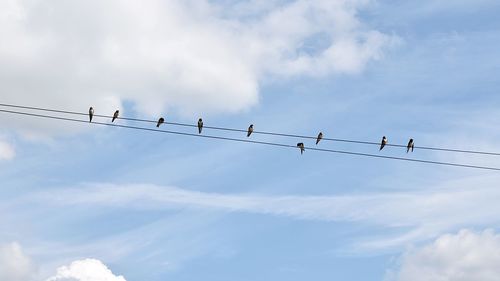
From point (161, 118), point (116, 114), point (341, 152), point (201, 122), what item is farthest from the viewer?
point (116, 114)

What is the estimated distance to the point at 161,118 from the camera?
55781 mm

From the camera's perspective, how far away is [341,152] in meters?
40.4

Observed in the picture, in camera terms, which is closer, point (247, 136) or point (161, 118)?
point (161, 118)

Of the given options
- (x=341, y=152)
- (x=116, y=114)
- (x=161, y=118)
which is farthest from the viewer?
(x=116, y=114)

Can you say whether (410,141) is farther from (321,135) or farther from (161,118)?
(161,118)

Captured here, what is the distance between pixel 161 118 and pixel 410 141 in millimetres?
19078

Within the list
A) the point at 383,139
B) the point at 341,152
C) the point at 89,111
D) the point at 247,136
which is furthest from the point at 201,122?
the point at 341,152

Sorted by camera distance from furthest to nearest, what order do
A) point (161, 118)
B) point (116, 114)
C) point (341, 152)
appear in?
point (116, 114) → point (161, 118) → point (341, 152)

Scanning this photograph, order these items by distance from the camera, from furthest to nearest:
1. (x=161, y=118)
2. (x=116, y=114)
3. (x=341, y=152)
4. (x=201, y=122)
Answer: (x=116, y=114)
(x=201, y=122)
(x=161, y=118)
(x=341, y=152)

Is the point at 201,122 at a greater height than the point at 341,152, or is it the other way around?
the point at 201,122

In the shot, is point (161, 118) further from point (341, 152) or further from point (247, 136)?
point (341, 152)

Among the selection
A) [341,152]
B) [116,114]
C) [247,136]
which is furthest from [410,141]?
[116,114]

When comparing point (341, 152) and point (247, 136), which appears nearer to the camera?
point (341, 152)

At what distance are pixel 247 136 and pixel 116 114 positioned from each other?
11419 mm
